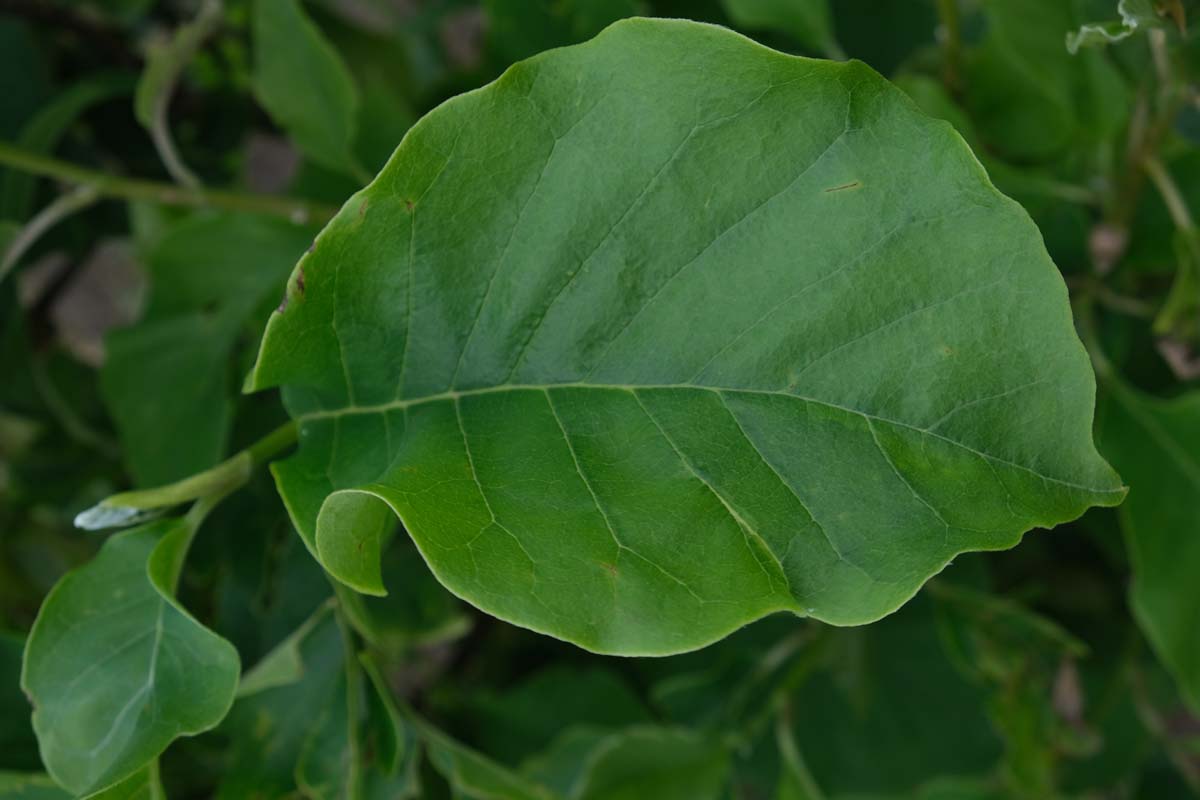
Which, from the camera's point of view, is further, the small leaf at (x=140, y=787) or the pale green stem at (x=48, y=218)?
the pale green stem at (x=48, y=218)

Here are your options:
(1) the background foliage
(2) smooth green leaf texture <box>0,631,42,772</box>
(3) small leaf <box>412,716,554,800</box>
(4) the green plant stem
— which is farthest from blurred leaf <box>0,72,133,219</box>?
(3) small leaf <box>412,716,554,800</box>

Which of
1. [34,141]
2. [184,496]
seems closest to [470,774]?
[184,496]

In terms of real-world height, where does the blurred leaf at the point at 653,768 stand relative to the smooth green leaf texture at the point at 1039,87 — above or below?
below

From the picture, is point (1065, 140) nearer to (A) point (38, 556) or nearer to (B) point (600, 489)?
(B) point (600, 489)

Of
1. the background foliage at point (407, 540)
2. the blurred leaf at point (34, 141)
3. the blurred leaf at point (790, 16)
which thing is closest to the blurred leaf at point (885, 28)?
the background foliage at point (407, 540)

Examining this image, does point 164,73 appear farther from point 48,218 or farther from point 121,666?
point 121,666

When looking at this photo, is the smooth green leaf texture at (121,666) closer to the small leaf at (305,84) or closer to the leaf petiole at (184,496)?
the leaf petiole at (184,496)
